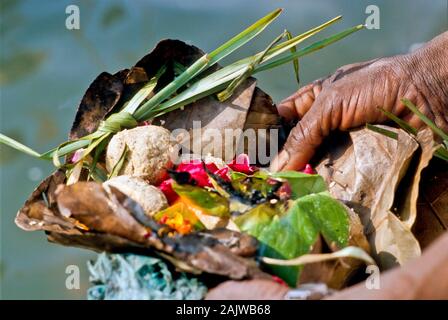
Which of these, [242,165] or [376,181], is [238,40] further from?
[376,181]

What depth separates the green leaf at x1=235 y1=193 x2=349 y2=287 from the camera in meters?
1.22

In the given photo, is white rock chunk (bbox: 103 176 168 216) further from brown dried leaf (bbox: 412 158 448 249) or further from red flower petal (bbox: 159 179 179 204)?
brown dried leaf (bbox: 412 158 448 249)

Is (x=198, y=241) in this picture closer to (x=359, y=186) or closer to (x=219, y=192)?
(x=219, y=192)

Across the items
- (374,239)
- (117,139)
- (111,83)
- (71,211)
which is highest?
(111,83)

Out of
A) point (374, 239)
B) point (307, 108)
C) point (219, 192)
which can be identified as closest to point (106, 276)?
point (219, 192)

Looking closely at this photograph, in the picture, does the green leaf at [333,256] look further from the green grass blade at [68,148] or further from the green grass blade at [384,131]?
the green grass blade at [68,148]

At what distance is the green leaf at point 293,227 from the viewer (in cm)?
122

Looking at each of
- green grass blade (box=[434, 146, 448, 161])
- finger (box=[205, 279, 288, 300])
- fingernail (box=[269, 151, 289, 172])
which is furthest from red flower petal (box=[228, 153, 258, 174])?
finger (box=[205, 279, 288, 300])

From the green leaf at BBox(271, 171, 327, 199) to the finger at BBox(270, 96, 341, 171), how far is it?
265mm

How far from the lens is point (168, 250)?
1.13 meters

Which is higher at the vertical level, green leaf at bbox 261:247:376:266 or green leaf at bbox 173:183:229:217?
green leaf at bbox 173:183:229:217

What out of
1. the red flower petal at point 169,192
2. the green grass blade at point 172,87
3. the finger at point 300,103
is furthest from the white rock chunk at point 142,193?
the finger at point 300,103

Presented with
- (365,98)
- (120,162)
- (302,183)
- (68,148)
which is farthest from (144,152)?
(365,98)

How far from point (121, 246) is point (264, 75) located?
1.90m
